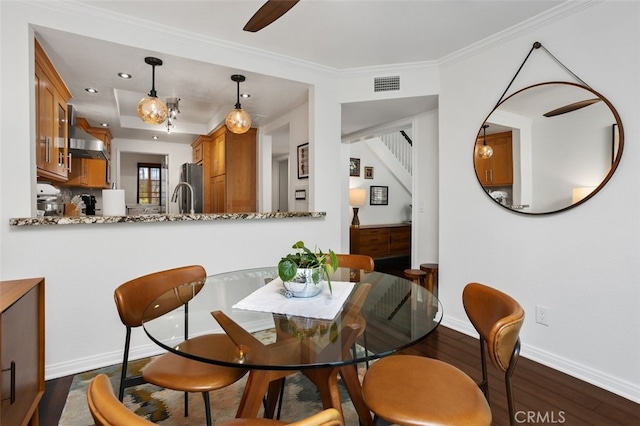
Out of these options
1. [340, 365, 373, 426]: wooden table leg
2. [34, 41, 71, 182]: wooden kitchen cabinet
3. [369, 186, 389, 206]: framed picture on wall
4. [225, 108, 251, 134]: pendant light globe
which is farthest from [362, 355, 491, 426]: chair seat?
[369, 186, 389, 206]: framed picture on wall

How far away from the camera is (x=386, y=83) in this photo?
3.22m

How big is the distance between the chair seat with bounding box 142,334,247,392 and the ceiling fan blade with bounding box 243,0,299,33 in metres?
1.58

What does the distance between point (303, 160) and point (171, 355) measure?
2793 mm

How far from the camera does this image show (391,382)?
122cm

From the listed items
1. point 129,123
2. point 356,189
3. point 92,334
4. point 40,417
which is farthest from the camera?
point 356,189

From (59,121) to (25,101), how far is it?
4.33 feet

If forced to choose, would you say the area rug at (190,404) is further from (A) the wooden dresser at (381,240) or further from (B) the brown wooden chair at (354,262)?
(A) the wooden dresser at (381,240)

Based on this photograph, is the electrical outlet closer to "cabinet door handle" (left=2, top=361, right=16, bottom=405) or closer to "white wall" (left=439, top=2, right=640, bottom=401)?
"white wall" (left=439, top=2, right=640, bottom=401)

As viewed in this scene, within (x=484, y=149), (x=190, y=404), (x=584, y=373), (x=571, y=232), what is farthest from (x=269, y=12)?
(x=584, y=373)

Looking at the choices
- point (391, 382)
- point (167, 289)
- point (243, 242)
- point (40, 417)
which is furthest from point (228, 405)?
point (243, 242)

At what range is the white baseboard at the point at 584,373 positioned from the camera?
193 centimetres

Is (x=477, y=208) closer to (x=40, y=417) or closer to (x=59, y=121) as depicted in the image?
(x=40, y=417)

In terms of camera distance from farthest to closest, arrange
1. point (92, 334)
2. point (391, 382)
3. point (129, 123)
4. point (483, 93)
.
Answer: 1. point (129, 123)
2. point (483, 93)
3. point (92, 334)
4. point (391, 382)

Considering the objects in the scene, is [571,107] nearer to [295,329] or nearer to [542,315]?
[542,315]
